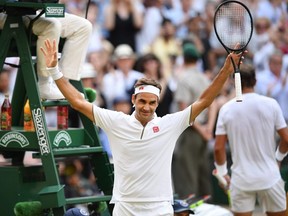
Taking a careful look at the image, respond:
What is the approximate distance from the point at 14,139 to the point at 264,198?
279cm

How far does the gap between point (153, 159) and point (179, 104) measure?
21.2 ft

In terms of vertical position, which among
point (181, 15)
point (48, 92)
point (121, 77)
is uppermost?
point (181, 15)

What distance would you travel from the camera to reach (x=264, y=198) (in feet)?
36.9

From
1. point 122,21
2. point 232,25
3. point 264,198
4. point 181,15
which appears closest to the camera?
point 232,25

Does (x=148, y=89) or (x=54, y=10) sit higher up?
(x=54, y=10)

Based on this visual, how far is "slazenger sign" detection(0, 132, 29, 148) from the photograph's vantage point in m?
10.6

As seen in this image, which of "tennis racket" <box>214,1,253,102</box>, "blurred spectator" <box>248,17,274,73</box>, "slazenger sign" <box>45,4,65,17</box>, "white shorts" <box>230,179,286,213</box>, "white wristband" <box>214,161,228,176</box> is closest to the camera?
"tennis racket" <box>214,1,253,102</box>

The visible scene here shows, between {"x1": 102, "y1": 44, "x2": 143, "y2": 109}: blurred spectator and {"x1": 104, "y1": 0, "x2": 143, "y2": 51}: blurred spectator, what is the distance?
140 cm

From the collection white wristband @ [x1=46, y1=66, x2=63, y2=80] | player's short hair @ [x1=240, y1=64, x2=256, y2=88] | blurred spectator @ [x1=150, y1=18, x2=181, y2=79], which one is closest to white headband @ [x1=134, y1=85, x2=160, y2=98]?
white wristband @ [x1=46, y1=66, x2=63, y2=80]

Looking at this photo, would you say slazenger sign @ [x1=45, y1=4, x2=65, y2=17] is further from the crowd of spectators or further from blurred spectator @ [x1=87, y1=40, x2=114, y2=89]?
blurred spectator @ [x1=87, y1=40, x2=114, y2=89]

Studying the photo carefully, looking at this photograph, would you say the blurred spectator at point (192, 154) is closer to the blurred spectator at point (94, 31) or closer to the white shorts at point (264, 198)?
the blurred spectator at point (94, 31)

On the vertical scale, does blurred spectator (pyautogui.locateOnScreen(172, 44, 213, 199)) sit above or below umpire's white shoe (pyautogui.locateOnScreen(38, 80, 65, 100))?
below

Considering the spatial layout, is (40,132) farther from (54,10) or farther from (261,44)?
(261,44)

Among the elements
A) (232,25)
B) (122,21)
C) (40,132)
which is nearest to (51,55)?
(40,132)
